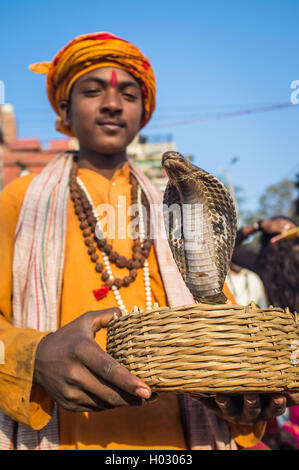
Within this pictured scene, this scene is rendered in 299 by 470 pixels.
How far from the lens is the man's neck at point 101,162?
7.15 ft

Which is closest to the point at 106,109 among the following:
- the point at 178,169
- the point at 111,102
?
the point at 111,102

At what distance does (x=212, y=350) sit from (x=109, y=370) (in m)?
0.28

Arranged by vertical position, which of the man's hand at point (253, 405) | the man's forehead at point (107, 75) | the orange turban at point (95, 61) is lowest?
the man's hand at point (253, 405)

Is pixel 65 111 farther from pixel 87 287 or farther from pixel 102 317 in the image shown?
pixel 102 317

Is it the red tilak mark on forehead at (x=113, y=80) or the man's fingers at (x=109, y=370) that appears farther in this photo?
the red tilak mark on forehead at (x=113, y=80)

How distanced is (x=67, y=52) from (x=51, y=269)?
1.07m

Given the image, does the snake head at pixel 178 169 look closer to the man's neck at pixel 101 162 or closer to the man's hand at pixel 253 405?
the man's hand at pixel 253 405

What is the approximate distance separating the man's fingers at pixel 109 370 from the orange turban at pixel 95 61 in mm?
1398

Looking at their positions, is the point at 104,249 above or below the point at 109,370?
above

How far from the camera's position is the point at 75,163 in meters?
2.28

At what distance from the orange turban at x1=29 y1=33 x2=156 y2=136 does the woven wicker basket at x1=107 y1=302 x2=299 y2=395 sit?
1383 millimetres

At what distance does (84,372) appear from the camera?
1.22 meters
